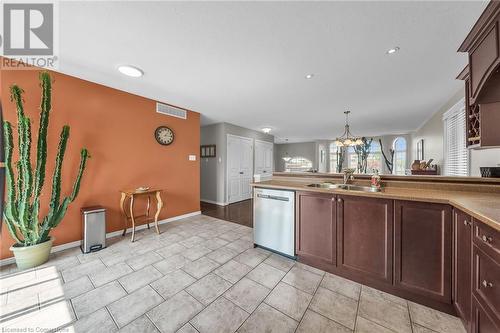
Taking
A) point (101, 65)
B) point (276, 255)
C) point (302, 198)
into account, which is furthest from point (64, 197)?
point (302, 198)

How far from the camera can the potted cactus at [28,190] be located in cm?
192

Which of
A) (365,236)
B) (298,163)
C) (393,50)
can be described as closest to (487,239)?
(365,236)

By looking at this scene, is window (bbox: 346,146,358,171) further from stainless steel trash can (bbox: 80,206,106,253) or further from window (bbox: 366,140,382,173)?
stainless steel trash can (bbox: 80,206,106,253)

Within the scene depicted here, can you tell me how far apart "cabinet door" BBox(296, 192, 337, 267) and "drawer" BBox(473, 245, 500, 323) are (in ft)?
3.07

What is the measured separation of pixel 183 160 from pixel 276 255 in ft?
8.97

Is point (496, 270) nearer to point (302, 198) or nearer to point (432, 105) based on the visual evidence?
point (302, 198)

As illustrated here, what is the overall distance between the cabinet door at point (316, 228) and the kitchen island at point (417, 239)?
0.01 metres

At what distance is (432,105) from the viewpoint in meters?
3.77

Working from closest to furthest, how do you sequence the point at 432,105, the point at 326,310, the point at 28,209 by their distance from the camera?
the point at 326,310, the point at 28,209, the point at 432,105

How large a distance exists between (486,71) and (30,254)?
14.8 feet

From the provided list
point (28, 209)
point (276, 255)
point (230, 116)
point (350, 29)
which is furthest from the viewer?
point (230, 116)

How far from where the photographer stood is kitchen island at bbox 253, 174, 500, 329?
107cm

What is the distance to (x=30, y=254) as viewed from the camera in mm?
2012

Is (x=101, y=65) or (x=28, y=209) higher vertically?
(x=101, y=65)
